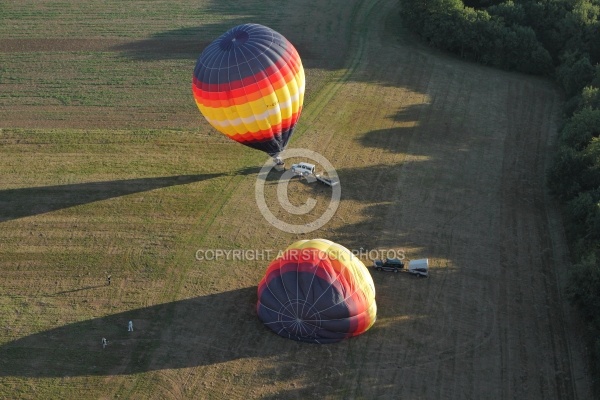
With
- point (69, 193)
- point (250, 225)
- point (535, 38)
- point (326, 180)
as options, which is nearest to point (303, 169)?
point (326, 180)

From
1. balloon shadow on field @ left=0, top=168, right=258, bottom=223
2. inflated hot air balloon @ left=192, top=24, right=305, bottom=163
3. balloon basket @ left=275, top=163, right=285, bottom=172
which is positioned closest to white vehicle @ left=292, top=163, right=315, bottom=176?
balloon basket @ left=275, top=163, right=285, bottom=172

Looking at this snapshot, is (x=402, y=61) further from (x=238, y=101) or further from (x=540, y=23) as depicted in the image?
(x=238, y=101)

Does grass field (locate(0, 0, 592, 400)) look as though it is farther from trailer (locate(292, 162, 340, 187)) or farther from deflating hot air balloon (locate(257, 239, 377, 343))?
deflating hot air balloon (locate(257, 239, 377, 343))

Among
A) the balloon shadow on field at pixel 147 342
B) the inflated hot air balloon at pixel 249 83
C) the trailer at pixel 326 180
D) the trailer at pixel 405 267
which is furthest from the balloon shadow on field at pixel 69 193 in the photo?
the trailer at pixel 405 267

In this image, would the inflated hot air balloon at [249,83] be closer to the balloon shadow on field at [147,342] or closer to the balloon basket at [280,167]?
the balloon basket at [280,167]

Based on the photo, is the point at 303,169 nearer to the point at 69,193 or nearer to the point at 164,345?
the point at 69,193

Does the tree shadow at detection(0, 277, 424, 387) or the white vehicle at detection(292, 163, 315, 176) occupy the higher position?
the white vehicle at detection(292, 163, 315, 176)
